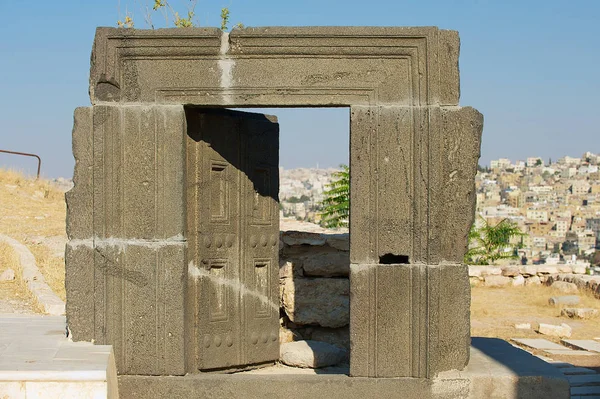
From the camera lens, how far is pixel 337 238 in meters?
7.87

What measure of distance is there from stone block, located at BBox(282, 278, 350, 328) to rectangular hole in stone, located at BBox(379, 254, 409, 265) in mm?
2064

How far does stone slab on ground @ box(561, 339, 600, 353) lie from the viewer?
9404 mm

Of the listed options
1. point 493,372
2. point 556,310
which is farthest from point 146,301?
point 556,310

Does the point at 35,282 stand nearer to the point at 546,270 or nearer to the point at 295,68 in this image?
the point at 295,68

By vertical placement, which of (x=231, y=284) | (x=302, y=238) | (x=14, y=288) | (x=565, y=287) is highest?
(x=302, y=238)

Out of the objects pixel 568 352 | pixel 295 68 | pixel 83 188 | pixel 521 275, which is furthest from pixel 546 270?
pixel 83 188

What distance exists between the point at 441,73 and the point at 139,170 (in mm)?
2200

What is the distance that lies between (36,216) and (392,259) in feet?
41.1

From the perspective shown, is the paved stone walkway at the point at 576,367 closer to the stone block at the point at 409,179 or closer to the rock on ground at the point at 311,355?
the stone block at the point at 409,179

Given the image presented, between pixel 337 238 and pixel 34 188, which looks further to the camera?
pixel 34 188

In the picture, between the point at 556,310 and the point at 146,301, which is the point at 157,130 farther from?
the point at 556,310

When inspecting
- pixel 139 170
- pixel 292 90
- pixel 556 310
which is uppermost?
pixel 292 90

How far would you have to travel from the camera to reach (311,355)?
6.62 meters

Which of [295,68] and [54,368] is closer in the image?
[54,368]
